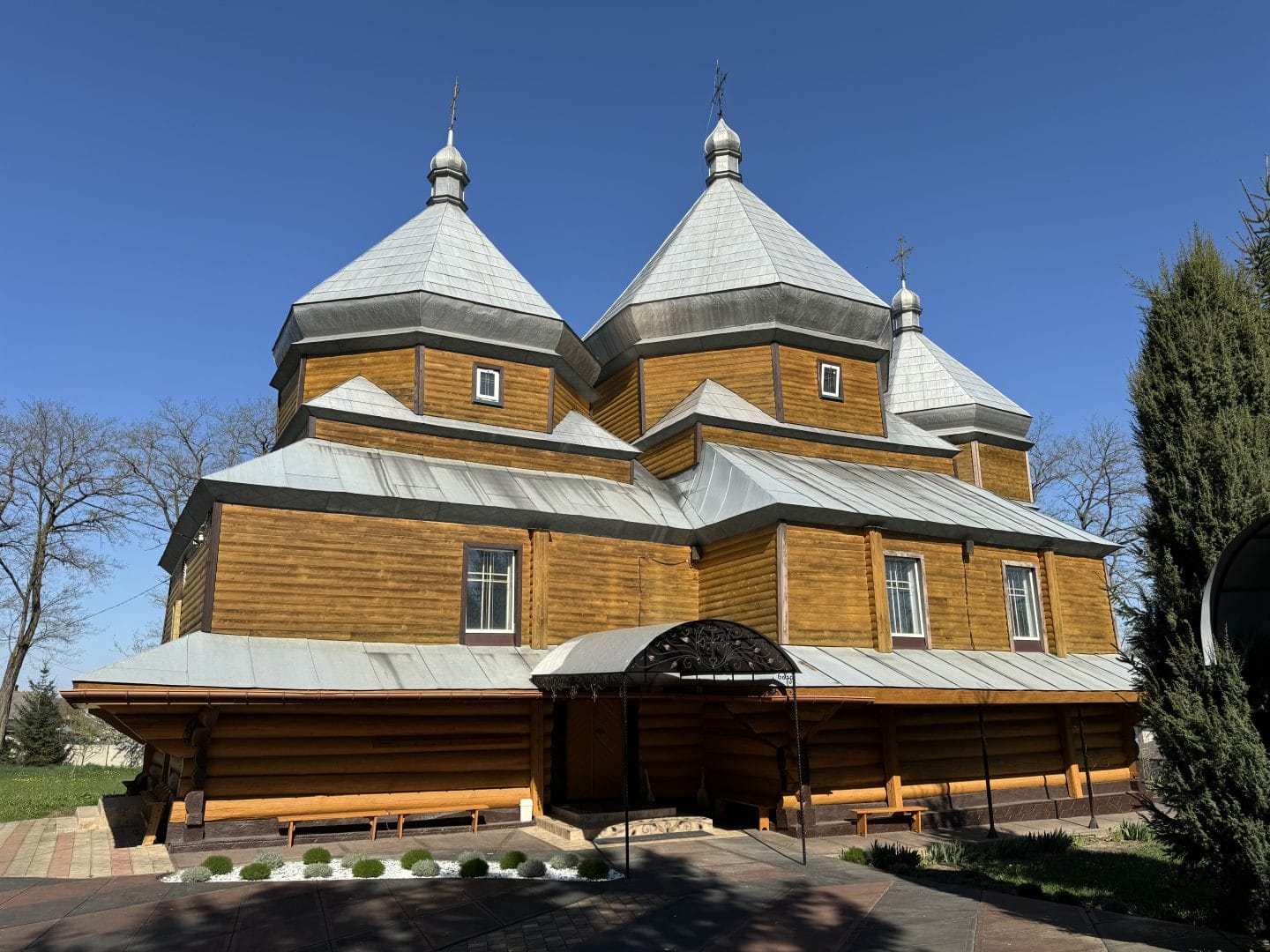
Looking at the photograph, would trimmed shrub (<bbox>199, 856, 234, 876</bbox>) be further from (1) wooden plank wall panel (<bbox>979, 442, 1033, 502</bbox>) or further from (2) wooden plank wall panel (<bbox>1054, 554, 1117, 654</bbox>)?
(1) wooden plank wall panel (<bbox>979, 442, 1033, 502</bbox>)

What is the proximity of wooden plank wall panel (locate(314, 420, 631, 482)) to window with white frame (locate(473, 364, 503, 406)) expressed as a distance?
0.94 meters

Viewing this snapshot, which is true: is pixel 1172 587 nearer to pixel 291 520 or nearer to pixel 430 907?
pixel 430 907

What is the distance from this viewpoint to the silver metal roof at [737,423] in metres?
16.9

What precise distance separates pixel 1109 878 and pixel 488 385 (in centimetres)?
1218

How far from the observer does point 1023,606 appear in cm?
1645

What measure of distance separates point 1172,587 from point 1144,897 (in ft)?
11.0

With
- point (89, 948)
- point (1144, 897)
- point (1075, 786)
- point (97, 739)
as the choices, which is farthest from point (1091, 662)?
point (97, 739)

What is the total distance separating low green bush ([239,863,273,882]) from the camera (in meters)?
9.02

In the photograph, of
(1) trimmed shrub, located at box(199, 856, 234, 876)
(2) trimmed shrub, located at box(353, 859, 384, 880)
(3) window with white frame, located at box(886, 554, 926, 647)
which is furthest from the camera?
(3) window with white frame, located at box(886, 554, 926, 647)

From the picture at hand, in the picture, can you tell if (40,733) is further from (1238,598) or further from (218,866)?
(1238,598)

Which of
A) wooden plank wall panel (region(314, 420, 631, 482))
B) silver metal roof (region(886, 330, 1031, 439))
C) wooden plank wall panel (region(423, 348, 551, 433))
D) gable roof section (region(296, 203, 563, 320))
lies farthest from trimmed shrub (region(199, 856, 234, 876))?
silver metal roof (region(886, 330, 1031, 439))

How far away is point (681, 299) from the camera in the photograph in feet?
60.6

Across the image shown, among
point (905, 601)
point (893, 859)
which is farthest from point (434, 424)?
point (893, 859)

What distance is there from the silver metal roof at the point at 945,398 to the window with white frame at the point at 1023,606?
857cm
